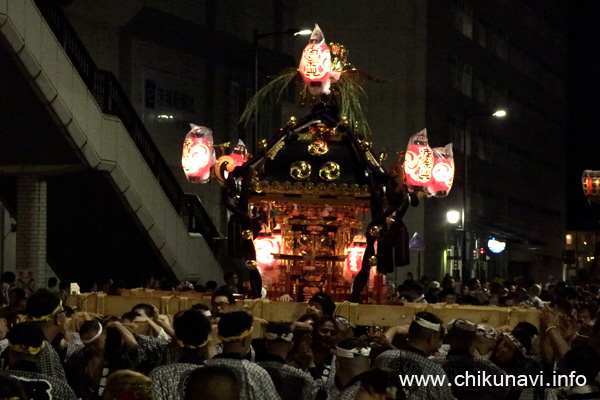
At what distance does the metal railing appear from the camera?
25.5 meters

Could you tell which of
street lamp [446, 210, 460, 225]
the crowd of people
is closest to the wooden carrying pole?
the crowd of people

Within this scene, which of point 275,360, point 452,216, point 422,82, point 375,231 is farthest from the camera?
point 422,82

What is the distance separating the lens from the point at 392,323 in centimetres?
1413

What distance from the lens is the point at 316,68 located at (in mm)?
19188

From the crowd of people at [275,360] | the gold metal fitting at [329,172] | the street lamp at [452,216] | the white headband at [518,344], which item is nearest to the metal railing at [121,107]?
the gold metal fitting at [329,172]

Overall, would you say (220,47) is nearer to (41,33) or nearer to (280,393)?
(41,33)

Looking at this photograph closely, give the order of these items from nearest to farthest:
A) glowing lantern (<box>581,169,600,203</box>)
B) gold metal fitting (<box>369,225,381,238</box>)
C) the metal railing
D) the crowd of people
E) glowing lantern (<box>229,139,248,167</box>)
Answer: the crowd of people → gold metal fitting (<box>369,225,381,238</box>) → glowing lantern (<box>229,139,248,167</box>) → the metal railing → glowing lantern (<box>581,169,600,203</box>)

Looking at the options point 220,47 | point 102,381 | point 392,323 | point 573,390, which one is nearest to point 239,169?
point 392,323

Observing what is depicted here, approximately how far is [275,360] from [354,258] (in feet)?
35.7

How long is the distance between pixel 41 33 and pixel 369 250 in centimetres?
867

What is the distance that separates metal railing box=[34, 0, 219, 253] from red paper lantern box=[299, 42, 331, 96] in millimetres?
7594

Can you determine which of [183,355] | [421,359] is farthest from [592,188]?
[183,355]

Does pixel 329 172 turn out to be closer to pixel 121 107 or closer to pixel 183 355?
pixel 121 107

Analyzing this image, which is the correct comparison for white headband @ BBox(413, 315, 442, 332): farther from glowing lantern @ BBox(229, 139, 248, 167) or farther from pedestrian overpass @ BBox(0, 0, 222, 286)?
pedestrian overpass @ BBox(0, 0, 222, 286)
